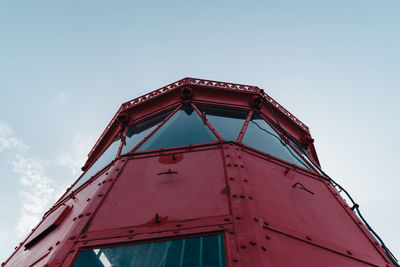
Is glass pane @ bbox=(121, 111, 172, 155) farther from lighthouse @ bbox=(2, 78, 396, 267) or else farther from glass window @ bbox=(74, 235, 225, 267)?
glass window @ bbox=(74, 235, 225, 267)

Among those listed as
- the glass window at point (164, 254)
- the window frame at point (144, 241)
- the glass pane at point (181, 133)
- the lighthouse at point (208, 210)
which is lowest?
the glass window at point (164, 254)

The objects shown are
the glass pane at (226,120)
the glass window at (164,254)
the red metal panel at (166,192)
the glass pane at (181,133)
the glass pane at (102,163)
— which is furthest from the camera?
the glass pane at (102,163)

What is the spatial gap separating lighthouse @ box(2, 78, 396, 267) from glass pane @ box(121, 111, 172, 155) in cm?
6

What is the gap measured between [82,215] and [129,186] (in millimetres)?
685

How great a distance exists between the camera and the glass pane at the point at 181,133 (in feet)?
15.7

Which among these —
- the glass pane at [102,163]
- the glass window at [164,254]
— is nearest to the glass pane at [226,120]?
the glass pane at [102,163]

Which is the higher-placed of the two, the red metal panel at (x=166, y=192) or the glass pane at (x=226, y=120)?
the glass pane at (x=226, y=120)

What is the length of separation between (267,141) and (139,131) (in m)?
2.73

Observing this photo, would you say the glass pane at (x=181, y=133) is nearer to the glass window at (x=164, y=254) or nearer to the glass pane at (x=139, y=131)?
the glass pane at (x=139, y=131)

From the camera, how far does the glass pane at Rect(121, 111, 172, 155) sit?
5523mm

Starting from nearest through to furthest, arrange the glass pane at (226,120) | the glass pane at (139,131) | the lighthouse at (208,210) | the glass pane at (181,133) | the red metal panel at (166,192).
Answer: the lighthouse at (208,210) < the red metal panel at (166,192) < the glass pane at (181,133) < the glass pane at (226,120) < the glass pane at (139,131)

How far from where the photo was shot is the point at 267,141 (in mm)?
5430

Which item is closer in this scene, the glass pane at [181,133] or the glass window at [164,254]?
the glass window at [164,254]

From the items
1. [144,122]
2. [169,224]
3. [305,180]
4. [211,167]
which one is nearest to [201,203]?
[169,224]
